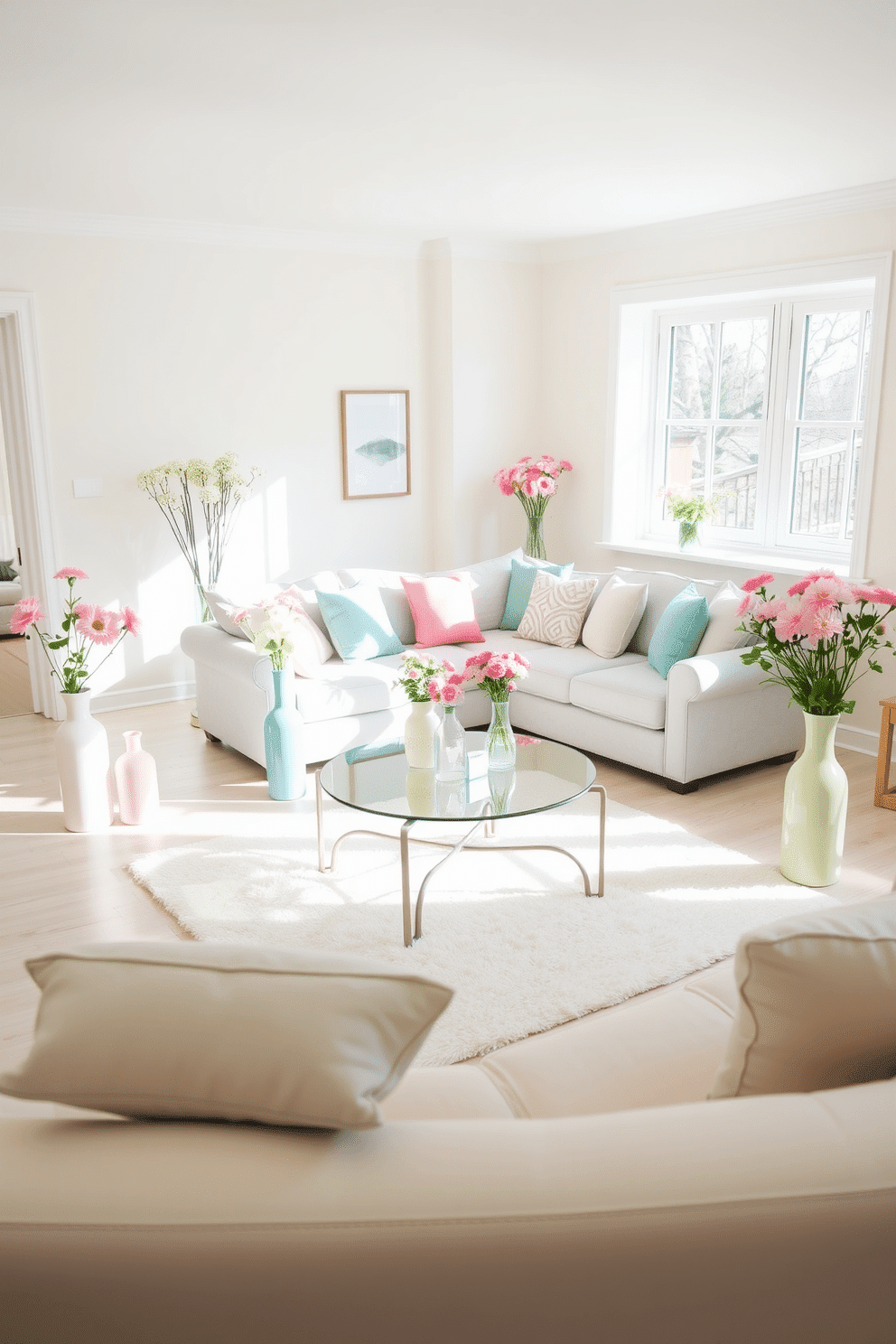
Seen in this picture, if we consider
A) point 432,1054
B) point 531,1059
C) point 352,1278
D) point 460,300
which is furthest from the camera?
point 460,300

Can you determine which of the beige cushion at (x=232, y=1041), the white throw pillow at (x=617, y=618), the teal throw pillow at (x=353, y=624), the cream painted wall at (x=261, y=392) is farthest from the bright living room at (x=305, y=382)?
the beige cushion at (x=232, y=1041)

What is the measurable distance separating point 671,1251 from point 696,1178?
0.23 ft

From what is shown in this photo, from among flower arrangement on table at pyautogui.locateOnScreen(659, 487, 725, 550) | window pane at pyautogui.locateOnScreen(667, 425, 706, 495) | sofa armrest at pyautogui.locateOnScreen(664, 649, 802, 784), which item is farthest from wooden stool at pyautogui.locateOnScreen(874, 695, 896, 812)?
window pane at pyautogui.locateOnScreen(667, 425, 706, 495)

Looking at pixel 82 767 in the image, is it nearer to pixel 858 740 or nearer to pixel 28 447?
pixel 28 447

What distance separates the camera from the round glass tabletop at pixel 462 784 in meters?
3.26

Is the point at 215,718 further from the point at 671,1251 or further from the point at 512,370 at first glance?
the point at 671,1251

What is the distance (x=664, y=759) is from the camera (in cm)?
452

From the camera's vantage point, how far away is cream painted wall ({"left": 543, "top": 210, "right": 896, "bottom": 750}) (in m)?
4.86

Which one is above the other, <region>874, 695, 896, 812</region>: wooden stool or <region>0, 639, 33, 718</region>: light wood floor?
<region>874, 695, 896, 812</region>: wooden stool

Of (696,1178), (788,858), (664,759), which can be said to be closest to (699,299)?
(664,759)

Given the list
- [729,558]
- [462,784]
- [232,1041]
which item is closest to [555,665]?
[729,558]

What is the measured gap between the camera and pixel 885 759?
4.41m

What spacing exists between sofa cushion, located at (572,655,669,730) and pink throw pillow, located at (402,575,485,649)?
0.76m

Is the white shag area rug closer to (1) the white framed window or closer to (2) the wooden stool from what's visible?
(2) the wooden stool
